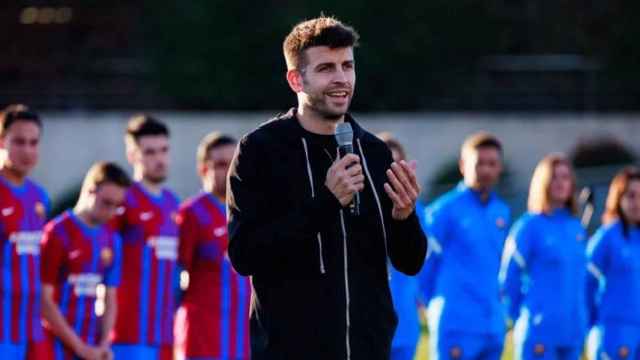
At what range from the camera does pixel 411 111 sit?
28.2 meters

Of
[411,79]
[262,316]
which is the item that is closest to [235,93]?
[411,79]

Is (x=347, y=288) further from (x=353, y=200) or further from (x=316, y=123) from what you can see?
(x=316, y=123)

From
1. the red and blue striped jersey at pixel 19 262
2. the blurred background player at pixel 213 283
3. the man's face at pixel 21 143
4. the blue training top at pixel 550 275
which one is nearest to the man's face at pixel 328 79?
the man's face at pixel 21 143

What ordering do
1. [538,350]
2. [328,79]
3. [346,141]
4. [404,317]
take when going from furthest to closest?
[538,350], [404,317], [328,79], [346,141]

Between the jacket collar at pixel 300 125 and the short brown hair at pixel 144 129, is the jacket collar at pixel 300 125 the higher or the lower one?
the lower one

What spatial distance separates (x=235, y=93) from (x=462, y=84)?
146 inches

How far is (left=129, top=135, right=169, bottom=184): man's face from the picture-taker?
11.1 meters

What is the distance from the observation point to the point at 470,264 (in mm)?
12227

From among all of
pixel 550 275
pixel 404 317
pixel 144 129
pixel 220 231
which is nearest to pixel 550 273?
pixel 550 275

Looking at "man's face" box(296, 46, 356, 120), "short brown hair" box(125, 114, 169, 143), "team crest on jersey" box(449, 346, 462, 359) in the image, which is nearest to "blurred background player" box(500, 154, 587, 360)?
"team crest on jersey" box(449, 346, 462, 359)

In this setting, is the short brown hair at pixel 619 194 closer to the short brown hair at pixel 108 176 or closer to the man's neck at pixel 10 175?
the short brown hair at pixel 108 176

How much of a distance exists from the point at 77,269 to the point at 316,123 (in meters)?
4.24

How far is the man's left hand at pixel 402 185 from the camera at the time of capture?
661 cm

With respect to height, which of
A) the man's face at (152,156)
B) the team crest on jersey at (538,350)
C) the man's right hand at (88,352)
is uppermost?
the man's face at (152,156)
